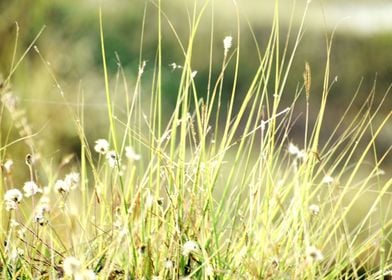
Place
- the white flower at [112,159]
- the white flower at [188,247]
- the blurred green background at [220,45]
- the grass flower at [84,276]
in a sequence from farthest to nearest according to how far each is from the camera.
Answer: the blurred green background at [220,45]
the white flower at [112,159]
the white flower at [188,247]
the grass flower at [84,276]

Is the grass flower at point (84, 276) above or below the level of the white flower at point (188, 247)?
above

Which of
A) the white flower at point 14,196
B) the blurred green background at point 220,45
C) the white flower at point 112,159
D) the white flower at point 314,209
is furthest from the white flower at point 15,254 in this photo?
the blurred green background at point 220,45

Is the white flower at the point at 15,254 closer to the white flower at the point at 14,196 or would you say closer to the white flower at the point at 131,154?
the white flower at the point at 14,196

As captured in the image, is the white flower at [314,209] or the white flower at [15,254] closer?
the white flower at [15,254]

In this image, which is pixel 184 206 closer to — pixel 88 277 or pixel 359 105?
pixel 88 277

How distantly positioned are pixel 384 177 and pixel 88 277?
2.66 meters

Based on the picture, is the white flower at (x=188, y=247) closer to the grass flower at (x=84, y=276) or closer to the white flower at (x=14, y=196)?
the grass flower at (x=84, y=276)

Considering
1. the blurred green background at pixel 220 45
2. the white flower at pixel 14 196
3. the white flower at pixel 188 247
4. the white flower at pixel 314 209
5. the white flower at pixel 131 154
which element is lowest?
the blurred green background at pixel 220 45

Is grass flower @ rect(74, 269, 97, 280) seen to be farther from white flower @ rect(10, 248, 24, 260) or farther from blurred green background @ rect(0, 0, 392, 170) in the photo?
blurred green background @ rect(0, 0, 392, 170)

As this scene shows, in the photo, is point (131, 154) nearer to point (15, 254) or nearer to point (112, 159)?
point (112, 159)

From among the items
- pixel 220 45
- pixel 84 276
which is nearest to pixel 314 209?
pixel 84 276

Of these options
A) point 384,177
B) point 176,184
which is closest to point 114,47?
point 384,177

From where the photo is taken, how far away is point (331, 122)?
4.07 metres

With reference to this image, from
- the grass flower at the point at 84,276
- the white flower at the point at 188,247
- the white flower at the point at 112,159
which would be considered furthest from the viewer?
the white flower at the point at 112,159
